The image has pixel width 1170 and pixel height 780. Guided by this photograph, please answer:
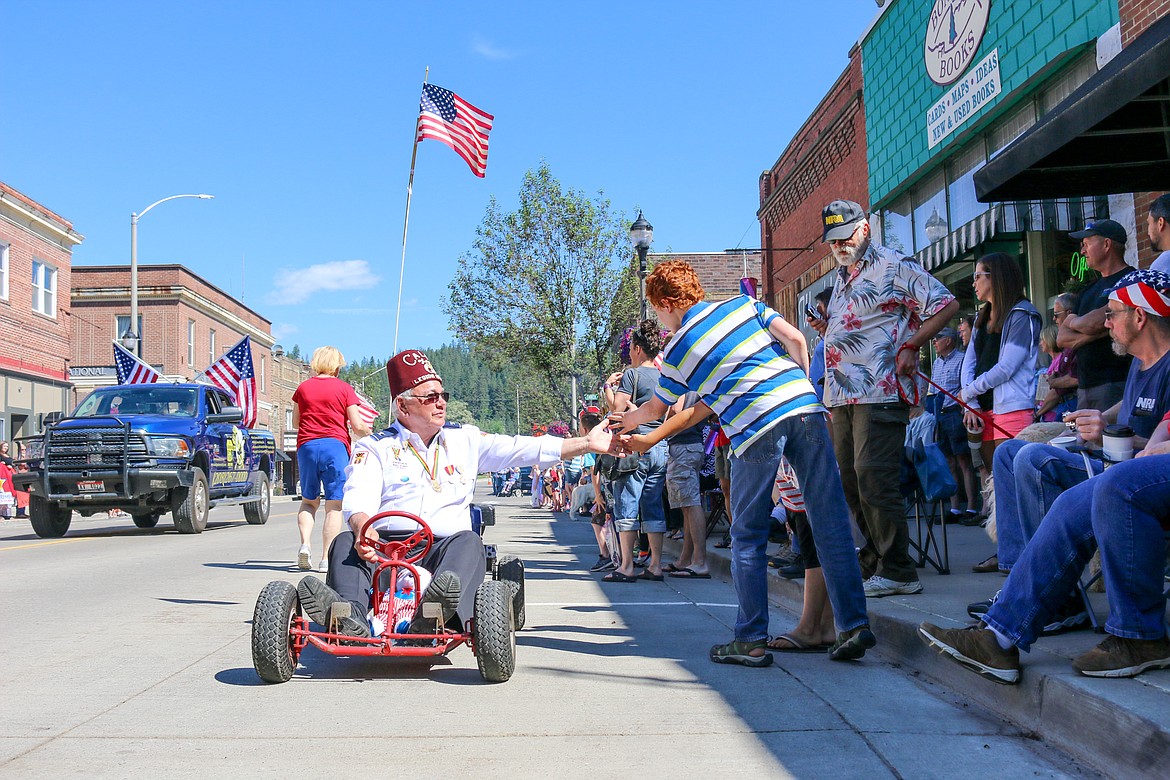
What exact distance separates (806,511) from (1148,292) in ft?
5.71

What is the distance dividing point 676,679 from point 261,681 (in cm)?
185

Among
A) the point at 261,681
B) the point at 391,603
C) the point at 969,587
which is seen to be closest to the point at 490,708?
the point at 391,603

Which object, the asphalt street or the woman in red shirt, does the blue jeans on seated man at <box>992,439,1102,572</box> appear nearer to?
the asphalt street

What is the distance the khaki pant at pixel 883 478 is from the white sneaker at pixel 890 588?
30mm

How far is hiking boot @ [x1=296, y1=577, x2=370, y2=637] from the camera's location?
443 centimetres

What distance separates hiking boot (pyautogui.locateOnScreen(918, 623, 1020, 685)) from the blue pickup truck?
41.3 feet

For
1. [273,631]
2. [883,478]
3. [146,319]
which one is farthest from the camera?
[146,319]

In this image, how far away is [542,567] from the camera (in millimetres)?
10086

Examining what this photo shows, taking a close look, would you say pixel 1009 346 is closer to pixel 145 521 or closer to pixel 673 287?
pixel 673 287

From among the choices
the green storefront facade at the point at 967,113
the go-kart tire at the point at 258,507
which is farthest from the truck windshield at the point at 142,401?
the green storefront facade at the point at 967,113

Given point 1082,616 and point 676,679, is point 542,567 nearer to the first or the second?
point 676,679

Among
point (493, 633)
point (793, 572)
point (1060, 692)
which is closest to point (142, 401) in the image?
point (793, 572)

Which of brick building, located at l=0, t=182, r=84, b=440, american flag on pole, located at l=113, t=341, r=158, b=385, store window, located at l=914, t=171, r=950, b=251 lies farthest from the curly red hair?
brick building, located at l=0, t=182, r=84, b=440

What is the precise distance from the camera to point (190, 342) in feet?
161
